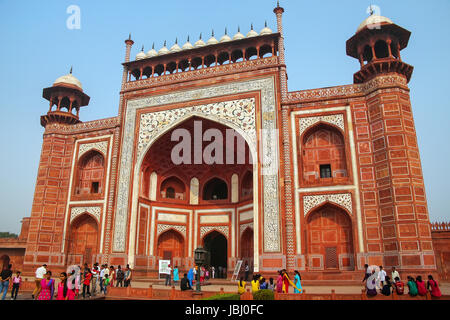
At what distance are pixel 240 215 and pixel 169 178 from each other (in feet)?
14.5

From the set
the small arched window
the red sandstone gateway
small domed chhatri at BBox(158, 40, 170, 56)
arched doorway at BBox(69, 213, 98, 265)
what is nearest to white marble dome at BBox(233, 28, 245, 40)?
the red sandstone gateway

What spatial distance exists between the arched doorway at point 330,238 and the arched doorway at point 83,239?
9987 mm

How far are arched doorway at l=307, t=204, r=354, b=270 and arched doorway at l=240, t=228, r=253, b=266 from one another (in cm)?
348

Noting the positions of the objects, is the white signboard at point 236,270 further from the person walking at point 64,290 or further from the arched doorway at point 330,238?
the person walking at point 64,290

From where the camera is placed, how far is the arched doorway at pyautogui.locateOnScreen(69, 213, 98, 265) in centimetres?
1715

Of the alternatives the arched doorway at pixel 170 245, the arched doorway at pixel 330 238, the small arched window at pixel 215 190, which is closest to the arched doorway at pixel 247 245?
the small arched window at pixel 215 190

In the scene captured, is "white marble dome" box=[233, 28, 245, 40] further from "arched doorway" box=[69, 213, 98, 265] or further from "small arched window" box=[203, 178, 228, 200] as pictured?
"arched doorway" box=[69, 213, 98, 265]

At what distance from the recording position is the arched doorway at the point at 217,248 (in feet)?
60.0

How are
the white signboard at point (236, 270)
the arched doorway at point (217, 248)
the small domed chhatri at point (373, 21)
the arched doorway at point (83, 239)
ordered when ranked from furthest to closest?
the arched doorway at point (217, 248) < the arched doorway at point (83, 239) < the white signboard at point (236, 270) < the small domed chhatri at point (373, 21)
